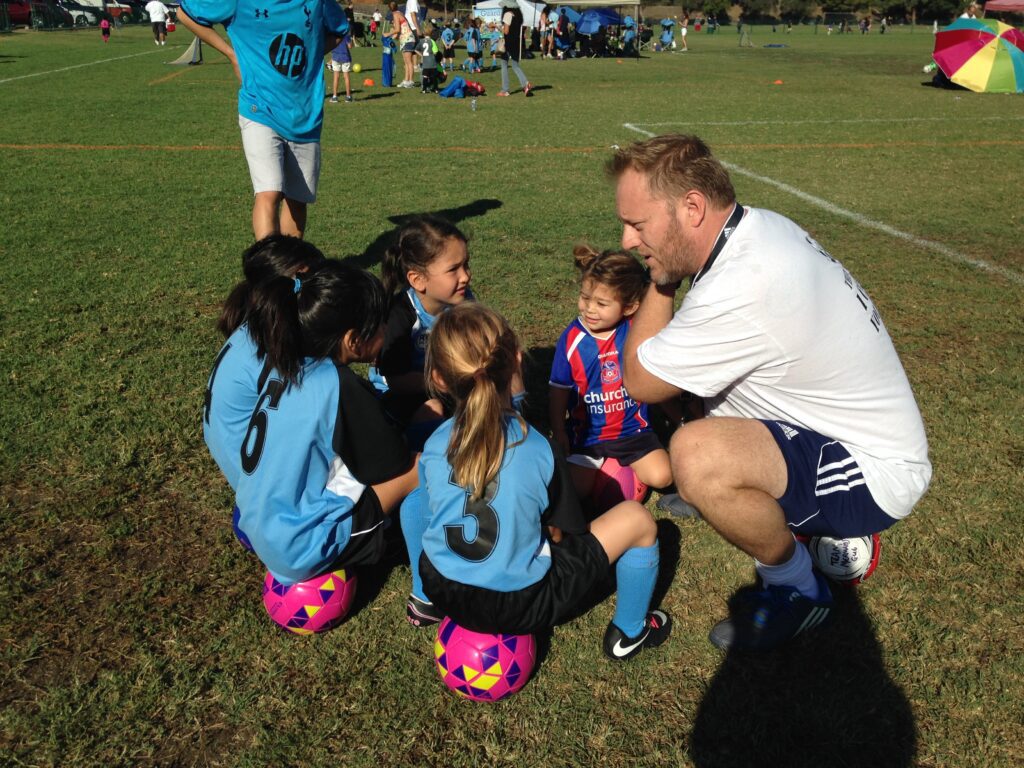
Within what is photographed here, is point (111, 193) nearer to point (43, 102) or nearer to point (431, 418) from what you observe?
point (431, 418)

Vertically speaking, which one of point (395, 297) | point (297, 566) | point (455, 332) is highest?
point (455, 332)

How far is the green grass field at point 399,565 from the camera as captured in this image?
8.29 ft

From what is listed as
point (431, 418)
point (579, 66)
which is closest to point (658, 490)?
point (431, 418)

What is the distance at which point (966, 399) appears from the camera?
4.55m

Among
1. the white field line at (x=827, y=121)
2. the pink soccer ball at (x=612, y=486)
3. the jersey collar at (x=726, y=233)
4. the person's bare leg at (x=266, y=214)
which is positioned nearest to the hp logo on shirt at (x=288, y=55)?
the person's bare leg at (x=266, y=214)

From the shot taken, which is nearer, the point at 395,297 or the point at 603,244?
the point at 395,297

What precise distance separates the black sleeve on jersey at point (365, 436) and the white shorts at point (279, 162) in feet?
11.9

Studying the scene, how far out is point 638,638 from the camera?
2.82 metres

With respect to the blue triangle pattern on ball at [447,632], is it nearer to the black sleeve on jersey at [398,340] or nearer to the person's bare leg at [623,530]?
the person's bare leg at [623,530]

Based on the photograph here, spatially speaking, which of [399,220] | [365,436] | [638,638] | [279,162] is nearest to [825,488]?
[638,638]

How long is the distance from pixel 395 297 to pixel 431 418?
0.68 metres

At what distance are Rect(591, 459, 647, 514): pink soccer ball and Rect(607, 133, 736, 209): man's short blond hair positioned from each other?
4.83ft

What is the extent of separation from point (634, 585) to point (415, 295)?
1.88 metres

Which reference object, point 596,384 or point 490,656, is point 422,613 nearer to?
point 490,656
